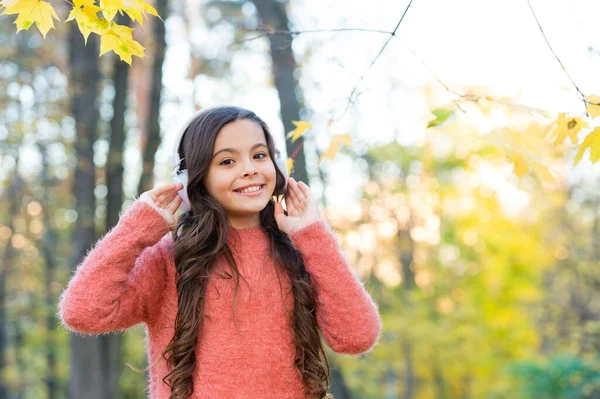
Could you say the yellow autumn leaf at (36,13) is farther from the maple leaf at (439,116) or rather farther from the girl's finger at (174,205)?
the maple leaf at (439,116)

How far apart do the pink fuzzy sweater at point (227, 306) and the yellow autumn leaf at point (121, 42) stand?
0.45 meters

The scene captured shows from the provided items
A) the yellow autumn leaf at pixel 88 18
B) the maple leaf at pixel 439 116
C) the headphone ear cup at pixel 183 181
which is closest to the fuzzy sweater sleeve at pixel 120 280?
the headphone ear cup at pixel 183 181

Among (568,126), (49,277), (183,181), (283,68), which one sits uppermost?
(283,68)

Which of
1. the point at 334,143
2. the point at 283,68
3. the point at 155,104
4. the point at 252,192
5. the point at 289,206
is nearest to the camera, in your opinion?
the point at 252,192

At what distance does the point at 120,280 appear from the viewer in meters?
2.00

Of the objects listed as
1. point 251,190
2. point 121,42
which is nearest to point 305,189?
point 251,190

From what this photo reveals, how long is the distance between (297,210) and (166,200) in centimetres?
42

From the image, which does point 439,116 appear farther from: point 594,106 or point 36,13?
point 36,13

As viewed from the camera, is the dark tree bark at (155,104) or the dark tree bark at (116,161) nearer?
the dark tree bark at (116,161)

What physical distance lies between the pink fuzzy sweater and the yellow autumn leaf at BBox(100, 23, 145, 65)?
45cm

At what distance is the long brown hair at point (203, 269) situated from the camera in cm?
205

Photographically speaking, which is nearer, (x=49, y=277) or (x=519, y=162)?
(x=519, y=162)

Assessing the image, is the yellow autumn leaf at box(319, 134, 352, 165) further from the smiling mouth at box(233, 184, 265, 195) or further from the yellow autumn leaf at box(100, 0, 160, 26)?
the yellow autumn leaf at box(100, 0, 160, 26)

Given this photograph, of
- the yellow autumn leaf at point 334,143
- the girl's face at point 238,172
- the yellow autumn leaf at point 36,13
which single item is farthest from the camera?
the yellow autumn leaf at point 334,143
